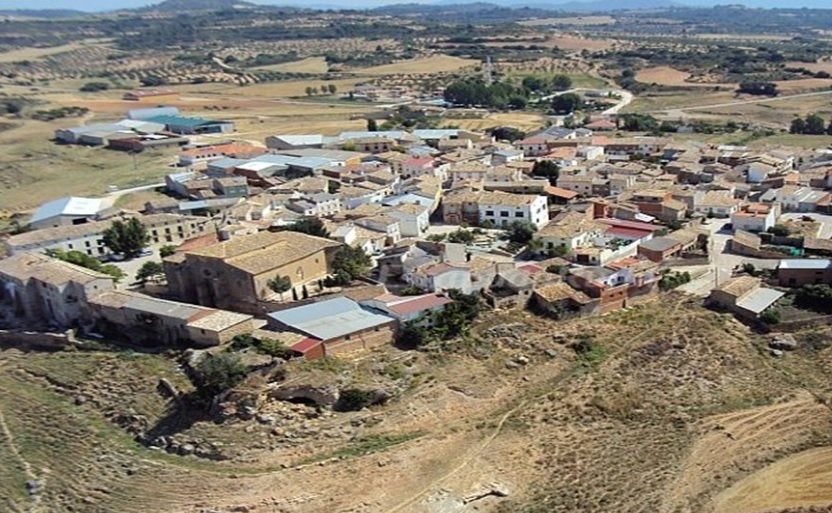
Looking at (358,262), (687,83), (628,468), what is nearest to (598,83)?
(687,83)

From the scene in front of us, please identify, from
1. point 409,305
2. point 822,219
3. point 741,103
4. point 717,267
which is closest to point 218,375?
point 409,305

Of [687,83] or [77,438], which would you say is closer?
[77,438]

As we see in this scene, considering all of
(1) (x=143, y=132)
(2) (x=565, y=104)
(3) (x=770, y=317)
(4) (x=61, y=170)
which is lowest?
(2) (x=565, y=104)

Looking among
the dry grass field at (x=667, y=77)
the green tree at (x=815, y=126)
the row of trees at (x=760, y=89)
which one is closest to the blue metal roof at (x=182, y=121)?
the green tree at (x=815, y=126)

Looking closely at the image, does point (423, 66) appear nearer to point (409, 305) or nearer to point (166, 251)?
point (166, 251)

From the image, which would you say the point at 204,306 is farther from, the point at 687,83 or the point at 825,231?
the point at 687,83
